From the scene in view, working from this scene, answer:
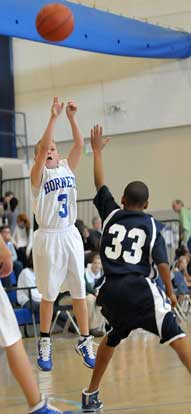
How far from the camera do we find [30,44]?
20.0 meters

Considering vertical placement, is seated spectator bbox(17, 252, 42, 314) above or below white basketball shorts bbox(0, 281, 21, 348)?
→ below

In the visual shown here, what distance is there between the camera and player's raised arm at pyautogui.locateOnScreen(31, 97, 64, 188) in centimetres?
615

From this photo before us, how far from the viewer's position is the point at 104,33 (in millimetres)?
15305

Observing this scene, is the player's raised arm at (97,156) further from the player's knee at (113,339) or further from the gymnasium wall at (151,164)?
the gymnasium wall at (151,164)

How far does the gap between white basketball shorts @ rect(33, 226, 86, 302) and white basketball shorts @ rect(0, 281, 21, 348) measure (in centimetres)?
198

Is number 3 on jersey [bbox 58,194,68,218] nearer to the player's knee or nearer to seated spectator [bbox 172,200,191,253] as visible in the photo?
the player's knee

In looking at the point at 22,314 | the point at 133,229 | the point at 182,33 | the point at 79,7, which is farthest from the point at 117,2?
the point at 133,229

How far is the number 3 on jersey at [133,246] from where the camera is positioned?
211 inches

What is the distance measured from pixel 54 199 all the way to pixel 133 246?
133 centimetres

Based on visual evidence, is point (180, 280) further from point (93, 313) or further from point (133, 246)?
point (133, 246)

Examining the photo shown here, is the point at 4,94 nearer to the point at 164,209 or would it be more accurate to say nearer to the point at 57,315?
the point at 164,209

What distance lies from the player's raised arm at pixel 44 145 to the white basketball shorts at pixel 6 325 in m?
1.84

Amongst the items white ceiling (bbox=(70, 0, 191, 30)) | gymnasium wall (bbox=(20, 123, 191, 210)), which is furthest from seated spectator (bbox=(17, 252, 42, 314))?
white ceiling (bbox=(70, 0, 191, 30))

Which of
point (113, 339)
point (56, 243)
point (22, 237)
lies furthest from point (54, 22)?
point (22, 237)
